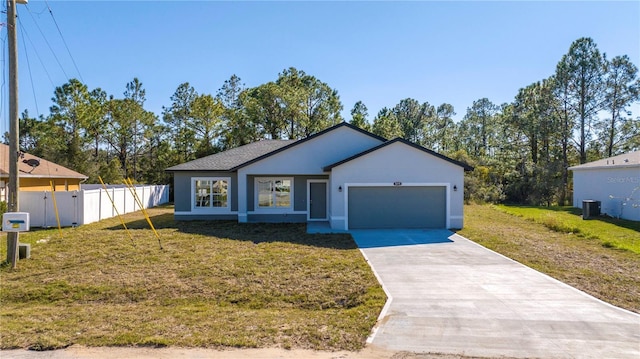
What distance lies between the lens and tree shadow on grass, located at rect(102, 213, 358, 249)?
12.6m

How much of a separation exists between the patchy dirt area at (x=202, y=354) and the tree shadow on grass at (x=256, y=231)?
6858 millimetres

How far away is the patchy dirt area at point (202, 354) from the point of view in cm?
477

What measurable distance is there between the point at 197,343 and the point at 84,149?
122 ft

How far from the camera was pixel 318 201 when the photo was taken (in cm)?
1802

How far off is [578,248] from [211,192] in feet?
51.6

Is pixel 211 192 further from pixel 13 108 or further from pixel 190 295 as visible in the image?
pixel 190 295

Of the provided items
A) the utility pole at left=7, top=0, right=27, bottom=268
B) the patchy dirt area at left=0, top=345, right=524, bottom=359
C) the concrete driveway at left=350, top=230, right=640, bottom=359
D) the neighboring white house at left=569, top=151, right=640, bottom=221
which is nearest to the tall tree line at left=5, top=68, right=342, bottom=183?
the neighboring white house at left=569, top=151, right=640, bottom=221

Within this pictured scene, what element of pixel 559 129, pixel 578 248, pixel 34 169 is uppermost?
pixel 559 129

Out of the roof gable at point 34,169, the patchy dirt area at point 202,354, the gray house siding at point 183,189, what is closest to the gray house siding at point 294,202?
the gray house siding at point 183,189

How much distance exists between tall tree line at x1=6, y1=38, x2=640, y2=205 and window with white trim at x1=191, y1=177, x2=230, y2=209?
60.9 feet

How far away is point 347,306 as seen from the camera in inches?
265

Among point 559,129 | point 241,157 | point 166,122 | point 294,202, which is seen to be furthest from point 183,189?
point 559,129

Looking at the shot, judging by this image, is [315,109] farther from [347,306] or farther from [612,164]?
[347,306]

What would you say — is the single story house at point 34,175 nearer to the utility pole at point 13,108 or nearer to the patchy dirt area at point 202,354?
the utility pole at point 13,108
